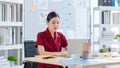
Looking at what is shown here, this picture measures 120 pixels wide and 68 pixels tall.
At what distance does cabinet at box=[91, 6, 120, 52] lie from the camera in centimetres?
515

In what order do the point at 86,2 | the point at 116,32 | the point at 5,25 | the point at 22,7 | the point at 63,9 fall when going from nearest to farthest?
the point at 5,25 < the point at 22,7 < the point at 63,9 < the point at 86,2 < the point at 116,32

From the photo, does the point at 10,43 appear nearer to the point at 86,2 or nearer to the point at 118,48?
the point at 86,2

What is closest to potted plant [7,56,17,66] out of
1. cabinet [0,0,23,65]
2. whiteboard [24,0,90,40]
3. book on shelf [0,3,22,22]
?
cabinet [0,0,23,65]

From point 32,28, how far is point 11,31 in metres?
0.39

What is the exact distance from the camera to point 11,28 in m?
4.04

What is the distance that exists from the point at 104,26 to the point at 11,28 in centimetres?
193

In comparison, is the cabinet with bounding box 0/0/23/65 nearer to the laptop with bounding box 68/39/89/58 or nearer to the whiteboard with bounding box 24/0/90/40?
the whiteboard with bounding box 24/0/90/40

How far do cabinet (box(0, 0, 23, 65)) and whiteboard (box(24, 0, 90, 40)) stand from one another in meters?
0.12

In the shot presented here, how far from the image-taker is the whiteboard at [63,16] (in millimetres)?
4245

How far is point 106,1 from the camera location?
17.4 feet

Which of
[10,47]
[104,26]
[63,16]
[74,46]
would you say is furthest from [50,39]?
[104,26]

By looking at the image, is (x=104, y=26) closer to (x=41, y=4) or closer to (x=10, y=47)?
(x=41, y=4)

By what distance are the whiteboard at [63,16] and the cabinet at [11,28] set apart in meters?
0.12

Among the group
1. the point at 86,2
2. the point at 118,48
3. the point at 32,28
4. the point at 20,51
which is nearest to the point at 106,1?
the point at 86,2
